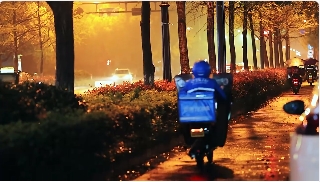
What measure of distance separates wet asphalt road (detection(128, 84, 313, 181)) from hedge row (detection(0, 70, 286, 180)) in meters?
0.51

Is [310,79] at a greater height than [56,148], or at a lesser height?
greater

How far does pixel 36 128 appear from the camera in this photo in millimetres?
8445

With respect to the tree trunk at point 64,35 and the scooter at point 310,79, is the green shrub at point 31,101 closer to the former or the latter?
the tree trunk at point 64,35

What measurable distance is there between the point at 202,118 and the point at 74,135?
7.52 ft

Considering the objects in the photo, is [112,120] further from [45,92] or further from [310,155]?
[310,155]

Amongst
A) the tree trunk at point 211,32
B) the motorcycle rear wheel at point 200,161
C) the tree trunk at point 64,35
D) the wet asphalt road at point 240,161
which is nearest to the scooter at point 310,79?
the tree trunk at point 211,32

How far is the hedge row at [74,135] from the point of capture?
8.05 m

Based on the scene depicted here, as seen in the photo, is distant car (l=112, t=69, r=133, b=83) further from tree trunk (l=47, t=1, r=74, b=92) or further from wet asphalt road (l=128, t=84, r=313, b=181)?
tree trunk (l=47, t=1, r=74, b=92)

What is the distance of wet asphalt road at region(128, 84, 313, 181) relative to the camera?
10117 mm

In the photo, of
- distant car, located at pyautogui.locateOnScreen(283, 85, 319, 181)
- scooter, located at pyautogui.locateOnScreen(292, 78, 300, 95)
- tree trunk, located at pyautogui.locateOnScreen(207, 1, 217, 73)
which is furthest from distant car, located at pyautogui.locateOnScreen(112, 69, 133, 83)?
distant car, located at pyautogui.locateOnScreen(283, 85, 319, 181)

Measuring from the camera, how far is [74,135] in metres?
8.70

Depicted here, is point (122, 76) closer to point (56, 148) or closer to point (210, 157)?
point (210, 157)

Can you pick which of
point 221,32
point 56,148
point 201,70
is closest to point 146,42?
point 221,32

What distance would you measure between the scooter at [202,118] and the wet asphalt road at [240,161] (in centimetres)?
41
